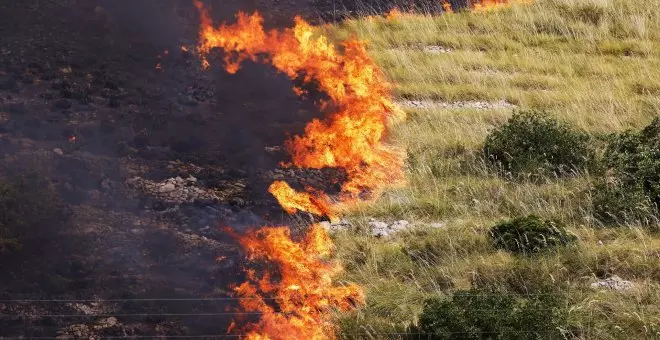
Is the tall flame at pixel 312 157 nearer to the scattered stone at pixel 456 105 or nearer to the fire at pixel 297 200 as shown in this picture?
the fire at pixel 297 200

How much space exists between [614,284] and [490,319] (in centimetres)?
199


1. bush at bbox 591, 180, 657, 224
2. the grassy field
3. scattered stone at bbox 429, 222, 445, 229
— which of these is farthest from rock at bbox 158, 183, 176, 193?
bush at bbox 591, 180, 657, 224

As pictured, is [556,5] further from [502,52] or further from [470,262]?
[470,262]

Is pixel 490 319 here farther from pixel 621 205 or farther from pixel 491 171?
pixel 491 171

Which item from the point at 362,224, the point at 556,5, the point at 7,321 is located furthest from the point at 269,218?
the point at 556,5

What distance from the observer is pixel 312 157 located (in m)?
11.5

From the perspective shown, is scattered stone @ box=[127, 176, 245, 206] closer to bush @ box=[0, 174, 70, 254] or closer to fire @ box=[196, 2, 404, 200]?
bush @ box=[0, 174, 70, 254]

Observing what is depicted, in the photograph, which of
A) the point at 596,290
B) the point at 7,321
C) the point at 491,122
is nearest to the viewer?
the point at 7,321

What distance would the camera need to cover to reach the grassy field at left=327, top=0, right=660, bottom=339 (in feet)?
26.6

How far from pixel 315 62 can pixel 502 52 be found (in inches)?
209

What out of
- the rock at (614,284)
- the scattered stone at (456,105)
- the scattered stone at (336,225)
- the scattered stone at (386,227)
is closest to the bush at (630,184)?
the rock at (614,284)

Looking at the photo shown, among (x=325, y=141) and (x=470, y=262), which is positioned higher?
(x=325, y=141)

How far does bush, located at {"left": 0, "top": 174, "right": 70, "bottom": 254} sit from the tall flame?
7.45 ft

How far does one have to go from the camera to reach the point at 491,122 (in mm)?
13312
